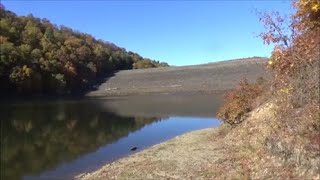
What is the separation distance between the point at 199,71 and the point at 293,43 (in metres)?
75.6

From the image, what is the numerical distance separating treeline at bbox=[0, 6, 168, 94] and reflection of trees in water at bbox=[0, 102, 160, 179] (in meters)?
43.2

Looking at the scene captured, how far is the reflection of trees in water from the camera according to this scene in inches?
733

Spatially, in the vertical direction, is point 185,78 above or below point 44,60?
below

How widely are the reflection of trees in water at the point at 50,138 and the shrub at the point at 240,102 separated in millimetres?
6687

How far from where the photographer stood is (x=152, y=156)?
16172 millimetres

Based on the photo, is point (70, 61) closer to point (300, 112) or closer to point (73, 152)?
point (73, 152)

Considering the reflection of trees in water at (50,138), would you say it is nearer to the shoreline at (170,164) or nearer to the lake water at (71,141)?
the lake water at (71,141)

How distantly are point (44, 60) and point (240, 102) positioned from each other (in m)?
74.7

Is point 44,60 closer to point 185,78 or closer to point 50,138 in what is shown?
point 185,78

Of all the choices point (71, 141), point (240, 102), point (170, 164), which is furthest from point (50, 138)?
point (170, 164)

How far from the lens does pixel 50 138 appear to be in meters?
26.4

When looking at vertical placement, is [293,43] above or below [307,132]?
above

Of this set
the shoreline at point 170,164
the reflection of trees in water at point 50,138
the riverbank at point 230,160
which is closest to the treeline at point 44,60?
the reflection of trees in water at point 50,138

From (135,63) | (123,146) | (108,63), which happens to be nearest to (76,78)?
(108,63)
